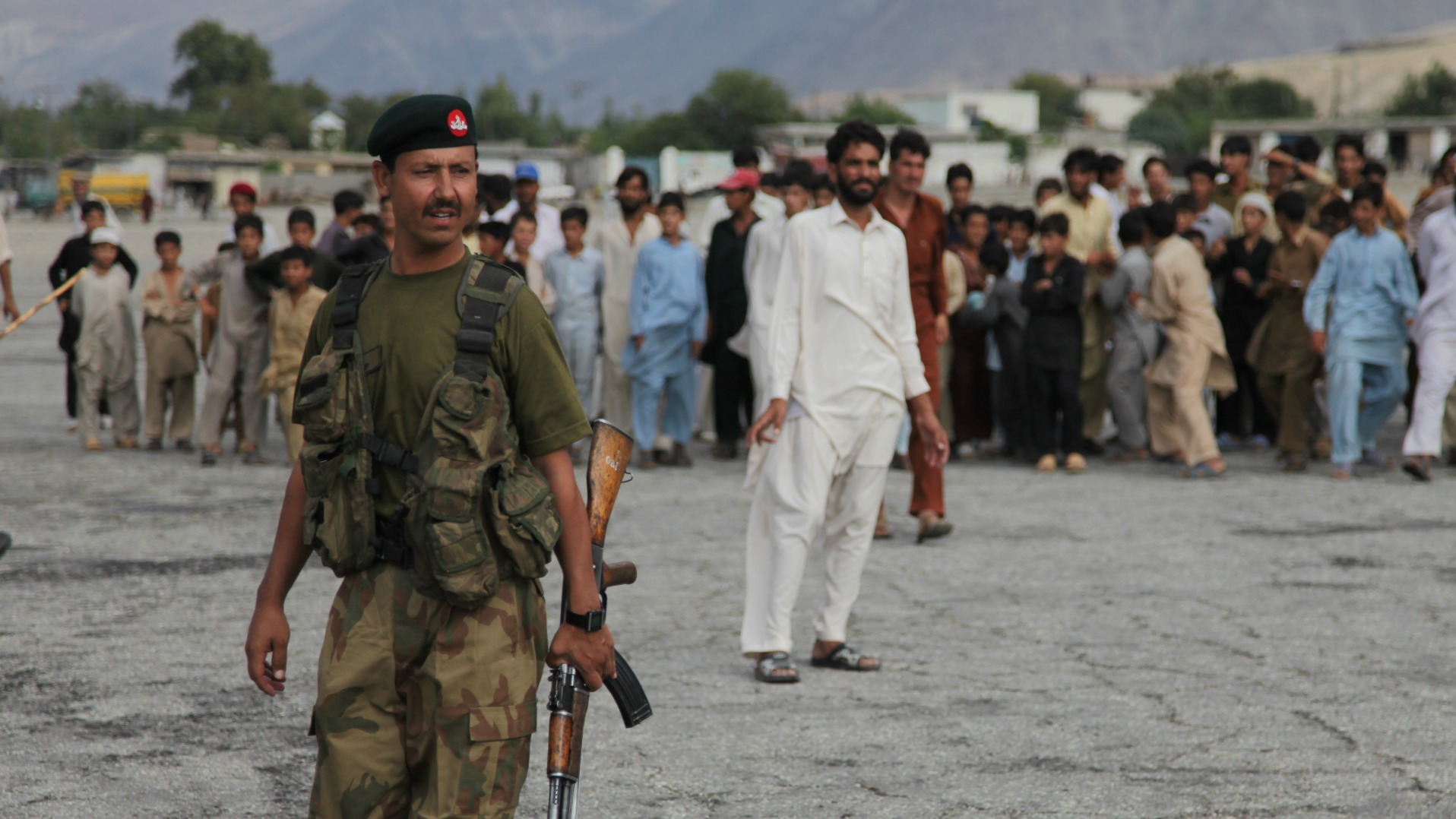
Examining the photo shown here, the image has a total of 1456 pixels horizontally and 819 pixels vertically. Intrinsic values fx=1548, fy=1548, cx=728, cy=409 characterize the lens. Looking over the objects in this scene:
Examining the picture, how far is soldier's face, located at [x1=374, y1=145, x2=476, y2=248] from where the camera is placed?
2867 millimetres

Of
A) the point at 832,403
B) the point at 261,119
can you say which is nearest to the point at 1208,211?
the point at 832,403

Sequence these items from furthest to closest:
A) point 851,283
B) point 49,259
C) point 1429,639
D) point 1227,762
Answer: point 49,259 → point 1429,639 → point 851,283 → point 1227,762

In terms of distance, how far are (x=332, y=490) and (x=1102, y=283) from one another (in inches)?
347

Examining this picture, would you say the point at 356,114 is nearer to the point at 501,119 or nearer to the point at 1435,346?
the point at 501,119

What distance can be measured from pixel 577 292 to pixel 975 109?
14102 centimetres

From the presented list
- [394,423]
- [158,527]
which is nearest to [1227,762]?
[394,423]

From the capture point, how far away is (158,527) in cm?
855

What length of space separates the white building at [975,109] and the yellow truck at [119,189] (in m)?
85.0

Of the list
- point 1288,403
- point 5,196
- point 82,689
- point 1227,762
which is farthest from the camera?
point 5,196

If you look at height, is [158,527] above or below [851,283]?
below

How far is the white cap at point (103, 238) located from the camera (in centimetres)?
1158

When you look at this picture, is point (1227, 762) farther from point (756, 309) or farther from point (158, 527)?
point (158, 527)

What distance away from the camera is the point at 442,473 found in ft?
9.08

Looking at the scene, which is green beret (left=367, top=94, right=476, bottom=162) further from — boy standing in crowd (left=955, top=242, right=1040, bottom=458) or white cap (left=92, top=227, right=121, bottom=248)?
white cap (left=92, top=227, right=121, bottom=248)
